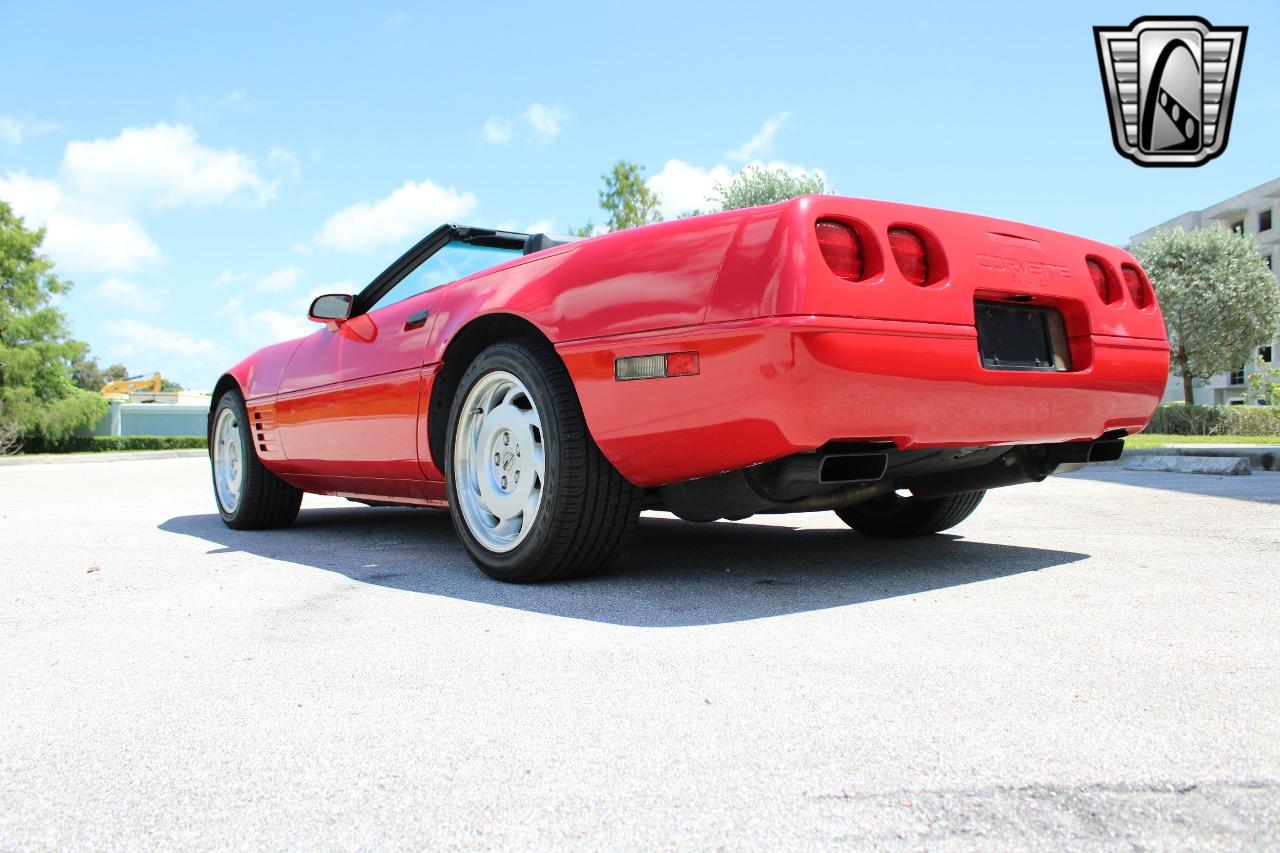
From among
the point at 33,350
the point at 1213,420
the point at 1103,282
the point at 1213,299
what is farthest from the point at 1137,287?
the point at 1213,299

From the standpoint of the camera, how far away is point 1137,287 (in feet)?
11.0

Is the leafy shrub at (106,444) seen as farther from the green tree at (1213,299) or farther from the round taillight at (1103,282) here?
the green tree at (1213,299)

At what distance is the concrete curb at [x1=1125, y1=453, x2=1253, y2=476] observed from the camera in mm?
8234

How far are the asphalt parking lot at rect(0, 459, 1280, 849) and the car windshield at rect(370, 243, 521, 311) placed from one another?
45.9 inches

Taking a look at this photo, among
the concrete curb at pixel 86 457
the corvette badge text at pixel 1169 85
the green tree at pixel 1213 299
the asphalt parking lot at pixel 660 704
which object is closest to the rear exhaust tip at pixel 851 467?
the asphalt parking lot at pixel 660 704

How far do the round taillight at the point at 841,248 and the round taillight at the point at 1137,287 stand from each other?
1.28 metres

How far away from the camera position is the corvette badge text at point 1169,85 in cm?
787

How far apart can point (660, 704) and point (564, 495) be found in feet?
3.87

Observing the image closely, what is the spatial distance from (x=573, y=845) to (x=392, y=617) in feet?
4.96

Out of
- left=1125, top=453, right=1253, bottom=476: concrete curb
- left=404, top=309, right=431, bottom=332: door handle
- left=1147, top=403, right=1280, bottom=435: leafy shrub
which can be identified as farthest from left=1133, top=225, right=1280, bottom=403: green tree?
left=404, top=309, right=431, bottom=332: door handle

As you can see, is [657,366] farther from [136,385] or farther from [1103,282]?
[136,385]

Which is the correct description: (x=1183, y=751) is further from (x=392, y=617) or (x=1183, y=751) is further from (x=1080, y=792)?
(x=392, y=617)

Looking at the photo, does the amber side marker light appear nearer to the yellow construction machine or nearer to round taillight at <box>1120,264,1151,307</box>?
round taillight at <box>1120,264,1151,307</box>

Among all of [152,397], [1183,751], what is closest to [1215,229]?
[1183,751]
